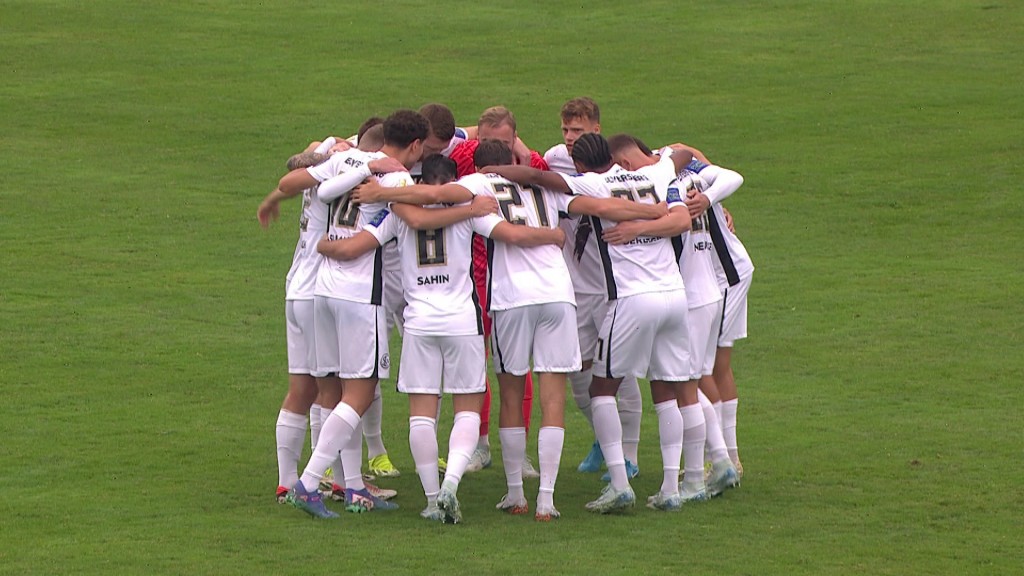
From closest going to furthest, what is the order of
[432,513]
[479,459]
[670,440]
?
[432,513]
[670,440]
[479,459]

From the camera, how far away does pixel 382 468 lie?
→ 352 inches

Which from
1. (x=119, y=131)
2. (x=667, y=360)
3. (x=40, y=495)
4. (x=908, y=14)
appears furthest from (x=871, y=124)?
(x=40, y=495)

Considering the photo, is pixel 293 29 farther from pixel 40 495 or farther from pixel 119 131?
pixel 40 495

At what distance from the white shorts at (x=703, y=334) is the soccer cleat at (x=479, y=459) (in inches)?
63.3

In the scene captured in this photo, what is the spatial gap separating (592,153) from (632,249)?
578mm

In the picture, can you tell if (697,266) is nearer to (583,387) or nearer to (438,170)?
(583,387)

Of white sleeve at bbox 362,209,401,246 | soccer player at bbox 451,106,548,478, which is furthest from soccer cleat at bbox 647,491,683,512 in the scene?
white sleeve at bbox 362,209,401,246

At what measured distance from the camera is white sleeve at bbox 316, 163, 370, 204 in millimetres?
7695

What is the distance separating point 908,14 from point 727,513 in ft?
68.8

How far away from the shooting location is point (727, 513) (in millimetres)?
7930

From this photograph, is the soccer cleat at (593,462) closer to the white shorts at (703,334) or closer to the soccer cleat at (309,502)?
the white shorts at (703,334)

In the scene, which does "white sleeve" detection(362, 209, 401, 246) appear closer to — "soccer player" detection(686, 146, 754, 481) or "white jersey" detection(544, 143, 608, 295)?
"white jersey" detection(544, 143, 608, 295)

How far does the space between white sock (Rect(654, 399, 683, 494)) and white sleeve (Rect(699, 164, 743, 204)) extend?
4.12ft

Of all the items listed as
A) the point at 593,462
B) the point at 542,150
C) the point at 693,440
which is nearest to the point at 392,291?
the point at 593,462
